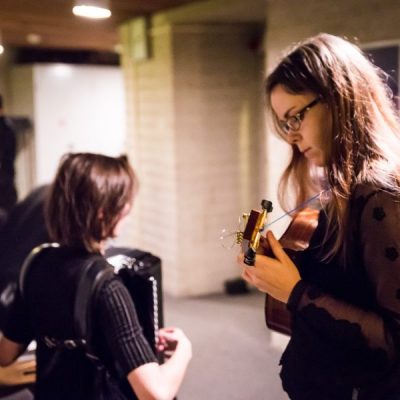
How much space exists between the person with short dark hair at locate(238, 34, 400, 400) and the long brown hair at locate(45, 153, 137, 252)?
1.45 feet

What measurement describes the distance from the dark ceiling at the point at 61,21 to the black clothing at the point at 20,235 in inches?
55.7

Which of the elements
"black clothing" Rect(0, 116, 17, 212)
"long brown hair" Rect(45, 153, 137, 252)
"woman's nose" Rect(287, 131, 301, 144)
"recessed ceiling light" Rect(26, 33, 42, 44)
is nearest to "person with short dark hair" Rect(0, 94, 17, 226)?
"black clothing" Rect(0, 116, 17, 212)

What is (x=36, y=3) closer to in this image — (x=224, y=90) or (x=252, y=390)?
(x=224, y=90)

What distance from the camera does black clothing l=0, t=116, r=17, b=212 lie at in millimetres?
4598

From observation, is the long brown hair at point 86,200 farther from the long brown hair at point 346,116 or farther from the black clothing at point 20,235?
the black clothing at point 20,235

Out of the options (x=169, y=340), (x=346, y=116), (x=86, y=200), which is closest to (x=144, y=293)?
(x=169, y=340)

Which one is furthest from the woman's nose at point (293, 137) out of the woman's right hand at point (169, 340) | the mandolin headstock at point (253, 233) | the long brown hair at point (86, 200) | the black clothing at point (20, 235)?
the black clothing at point (20, 235)

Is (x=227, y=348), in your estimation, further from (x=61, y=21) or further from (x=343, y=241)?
(x=61, y=21)

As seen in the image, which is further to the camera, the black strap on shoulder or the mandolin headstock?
the black strap on shoulder

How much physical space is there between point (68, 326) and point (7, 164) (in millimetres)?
3558

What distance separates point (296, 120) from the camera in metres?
1.23

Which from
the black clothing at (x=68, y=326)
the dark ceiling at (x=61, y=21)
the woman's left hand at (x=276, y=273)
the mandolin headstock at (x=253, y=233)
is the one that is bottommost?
the black clothing at (x=68, y=326)

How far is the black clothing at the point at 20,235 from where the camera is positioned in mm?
2695

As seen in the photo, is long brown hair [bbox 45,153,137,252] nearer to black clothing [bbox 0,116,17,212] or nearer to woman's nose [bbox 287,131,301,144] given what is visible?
woman's nose [bbox 287,131,301,144]
